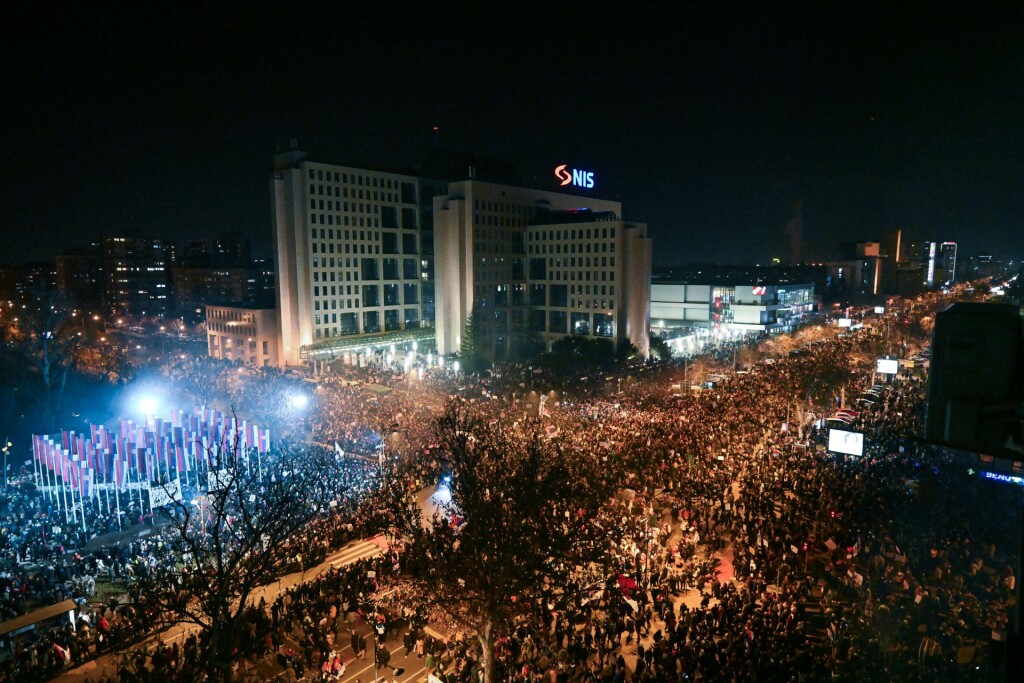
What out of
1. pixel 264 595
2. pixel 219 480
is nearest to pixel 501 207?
pixel 219 480

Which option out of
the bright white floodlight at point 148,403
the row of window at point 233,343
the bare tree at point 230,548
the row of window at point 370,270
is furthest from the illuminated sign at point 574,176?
the bare tree at point 230,548

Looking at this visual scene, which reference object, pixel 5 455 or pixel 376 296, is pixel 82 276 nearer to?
pixel 376 296

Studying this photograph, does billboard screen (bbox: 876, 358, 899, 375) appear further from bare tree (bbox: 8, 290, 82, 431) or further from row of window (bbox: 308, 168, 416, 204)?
bare tree (bbox: 8, 290, 82, 431)

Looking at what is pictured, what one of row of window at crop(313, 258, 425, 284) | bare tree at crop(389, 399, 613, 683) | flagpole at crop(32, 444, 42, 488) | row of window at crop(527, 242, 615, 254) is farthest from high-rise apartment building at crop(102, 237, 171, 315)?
bare tree at crop(389, 399, 613, 683)

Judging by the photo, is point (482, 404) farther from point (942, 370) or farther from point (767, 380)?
point (942, 370)

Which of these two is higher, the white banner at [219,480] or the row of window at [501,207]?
the row of window at [501,207]

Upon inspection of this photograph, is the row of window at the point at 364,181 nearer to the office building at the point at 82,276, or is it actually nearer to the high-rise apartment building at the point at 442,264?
the high-rise apartment building at the point at 442,264
